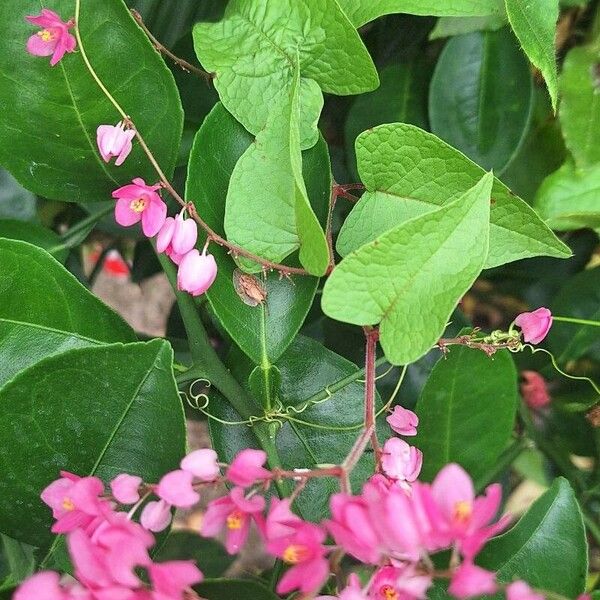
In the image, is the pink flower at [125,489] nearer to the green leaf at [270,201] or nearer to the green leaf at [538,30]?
the green leaf at [270,201]

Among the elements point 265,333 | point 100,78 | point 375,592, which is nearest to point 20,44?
point 100,78

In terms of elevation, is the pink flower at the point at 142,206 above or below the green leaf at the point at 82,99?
below

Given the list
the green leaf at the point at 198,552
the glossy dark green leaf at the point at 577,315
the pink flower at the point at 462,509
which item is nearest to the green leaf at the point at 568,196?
the glossy dark green leaf at the point at 577,315

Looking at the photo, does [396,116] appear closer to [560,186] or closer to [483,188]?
[560,186]

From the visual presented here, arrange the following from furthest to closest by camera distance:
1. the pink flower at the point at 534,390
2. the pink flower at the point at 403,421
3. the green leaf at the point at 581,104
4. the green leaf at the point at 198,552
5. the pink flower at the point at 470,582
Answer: the green leaf at the point at 198,552 < the pink flower at the point at 534,390 < the green leaf at the point at 581,104 < the pink flower at the point at 403,421 < the pink flower at the point at 470,582

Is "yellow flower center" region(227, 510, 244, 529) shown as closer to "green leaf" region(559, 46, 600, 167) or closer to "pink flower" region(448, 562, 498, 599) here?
"pink flower" region(448, 562, 498, 599)

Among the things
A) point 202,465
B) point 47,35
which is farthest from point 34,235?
point 202,465

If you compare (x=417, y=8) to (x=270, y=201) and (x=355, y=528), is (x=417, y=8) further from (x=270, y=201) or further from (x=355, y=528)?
(x=355, y=528)
